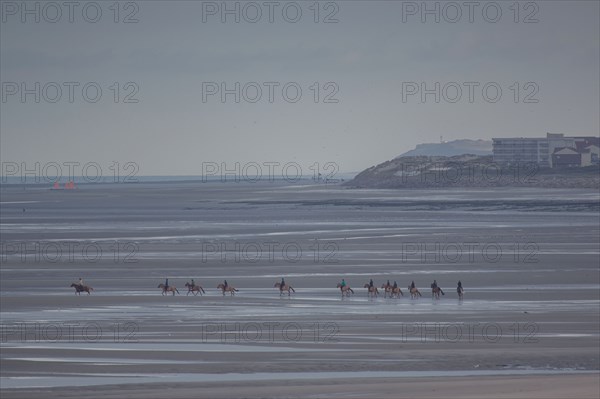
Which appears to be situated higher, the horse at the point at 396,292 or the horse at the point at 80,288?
the horse at the point at 80,288

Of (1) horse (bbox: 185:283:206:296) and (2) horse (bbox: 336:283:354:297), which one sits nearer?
(2) horse (bbox: 336:283:354:297)

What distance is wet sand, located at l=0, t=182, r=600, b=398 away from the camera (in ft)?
39.7

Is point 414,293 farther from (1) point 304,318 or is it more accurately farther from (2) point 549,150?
(2) point 549,150

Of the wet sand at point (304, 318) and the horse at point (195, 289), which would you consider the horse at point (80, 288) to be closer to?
the wet sand at point (304, 318)

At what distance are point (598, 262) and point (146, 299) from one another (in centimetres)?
1280

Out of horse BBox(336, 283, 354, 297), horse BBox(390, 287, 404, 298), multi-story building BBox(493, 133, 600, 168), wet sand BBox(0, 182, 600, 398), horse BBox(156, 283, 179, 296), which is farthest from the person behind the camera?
multi-story building BBox(493, 133, 600, 168)

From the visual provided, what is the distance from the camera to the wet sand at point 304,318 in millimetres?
12094

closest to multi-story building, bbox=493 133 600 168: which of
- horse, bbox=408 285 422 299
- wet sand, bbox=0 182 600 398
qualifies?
Answer: wet sand, bbox=0 182 600 398

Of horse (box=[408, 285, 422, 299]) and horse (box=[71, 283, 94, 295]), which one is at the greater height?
horse (box=[71, 283, 94, 295])

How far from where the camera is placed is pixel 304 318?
16.9 metres

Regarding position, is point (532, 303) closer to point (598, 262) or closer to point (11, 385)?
point (598, 262)

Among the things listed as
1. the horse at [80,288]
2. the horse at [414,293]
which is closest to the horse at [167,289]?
the horse at [80,288]

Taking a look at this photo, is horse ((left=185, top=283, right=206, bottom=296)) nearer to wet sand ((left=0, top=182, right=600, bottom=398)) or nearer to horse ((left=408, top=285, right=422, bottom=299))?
wet sand ((left=0, top=182, right=600, bottom=398))

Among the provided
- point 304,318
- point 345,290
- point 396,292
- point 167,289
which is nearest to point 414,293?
point 396,292
